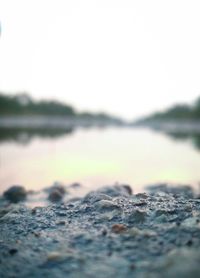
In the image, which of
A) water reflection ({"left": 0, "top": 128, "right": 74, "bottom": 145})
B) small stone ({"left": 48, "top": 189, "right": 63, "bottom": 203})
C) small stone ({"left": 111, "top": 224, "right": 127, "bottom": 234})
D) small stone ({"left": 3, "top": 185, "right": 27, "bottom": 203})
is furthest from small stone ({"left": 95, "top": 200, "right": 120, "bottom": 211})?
water reflection ({"left": 0, "top": 128, "right": 74, "bottom": 145})

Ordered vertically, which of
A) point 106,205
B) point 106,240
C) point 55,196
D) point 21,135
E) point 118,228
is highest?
point 21,135

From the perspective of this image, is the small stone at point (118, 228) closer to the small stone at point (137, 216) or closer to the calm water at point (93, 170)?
the small stone at point (137, 216)

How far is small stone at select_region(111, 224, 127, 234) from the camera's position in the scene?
5.89m

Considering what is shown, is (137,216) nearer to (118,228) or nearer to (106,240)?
(118,228)

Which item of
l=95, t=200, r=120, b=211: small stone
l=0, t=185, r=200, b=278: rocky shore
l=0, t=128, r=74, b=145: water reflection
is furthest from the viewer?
l=0, t=128, r=74, b=145: water reflection

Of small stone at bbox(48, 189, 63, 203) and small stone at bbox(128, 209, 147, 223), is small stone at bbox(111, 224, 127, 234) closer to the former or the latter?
small stone at bbox(128, 209, 147, 223)

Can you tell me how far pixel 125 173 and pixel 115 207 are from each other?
1155cm

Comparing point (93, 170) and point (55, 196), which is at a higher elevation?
point (93, 170)

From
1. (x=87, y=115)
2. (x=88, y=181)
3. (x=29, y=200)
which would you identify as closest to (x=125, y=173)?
(x=88, y=181)

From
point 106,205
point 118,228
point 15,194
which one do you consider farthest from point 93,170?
point 118,228

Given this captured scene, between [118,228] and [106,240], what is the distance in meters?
0.39

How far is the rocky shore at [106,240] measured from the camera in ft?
15.4

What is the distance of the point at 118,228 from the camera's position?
19.5 feet

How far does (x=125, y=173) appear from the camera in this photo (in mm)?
18641
